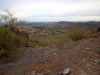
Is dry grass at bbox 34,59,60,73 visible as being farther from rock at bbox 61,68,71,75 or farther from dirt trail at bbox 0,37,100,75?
rock at bbox 61,68,71,75

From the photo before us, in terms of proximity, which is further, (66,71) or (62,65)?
(62,65)

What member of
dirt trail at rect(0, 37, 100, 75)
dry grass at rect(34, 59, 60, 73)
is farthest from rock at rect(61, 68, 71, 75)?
dry grass at rect(34, 59, 60, 73)

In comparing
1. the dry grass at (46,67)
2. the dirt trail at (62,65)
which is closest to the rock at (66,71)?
the dirt trail at (62,65)

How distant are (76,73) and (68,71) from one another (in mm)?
343

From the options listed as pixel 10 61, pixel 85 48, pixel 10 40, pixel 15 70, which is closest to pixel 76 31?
pixel 85 48

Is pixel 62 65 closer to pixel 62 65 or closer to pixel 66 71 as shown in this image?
pixel 62 65

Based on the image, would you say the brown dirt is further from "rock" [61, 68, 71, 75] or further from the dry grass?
"rock" [61, 68, 71, 75]

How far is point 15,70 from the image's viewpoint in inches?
279

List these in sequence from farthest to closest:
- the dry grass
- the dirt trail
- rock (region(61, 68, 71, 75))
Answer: the dry grass
the dirt trail
rock (region(61, 68, 71, 75))

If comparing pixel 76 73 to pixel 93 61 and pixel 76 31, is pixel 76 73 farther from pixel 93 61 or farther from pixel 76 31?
pixel 76 31

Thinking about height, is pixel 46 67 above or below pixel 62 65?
below

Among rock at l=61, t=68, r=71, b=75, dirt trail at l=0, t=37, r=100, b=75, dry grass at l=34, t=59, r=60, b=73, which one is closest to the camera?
rock at l=61, t=68, r=71, b=75

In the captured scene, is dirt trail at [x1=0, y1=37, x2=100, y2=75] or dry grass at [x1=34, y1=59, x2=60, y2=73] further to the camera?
dry grass at [x1=34, y1=59, x2=60, y2=73]

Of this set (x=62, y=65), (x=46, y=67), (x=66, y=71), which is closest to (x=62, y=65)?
(x=62, y=65)
